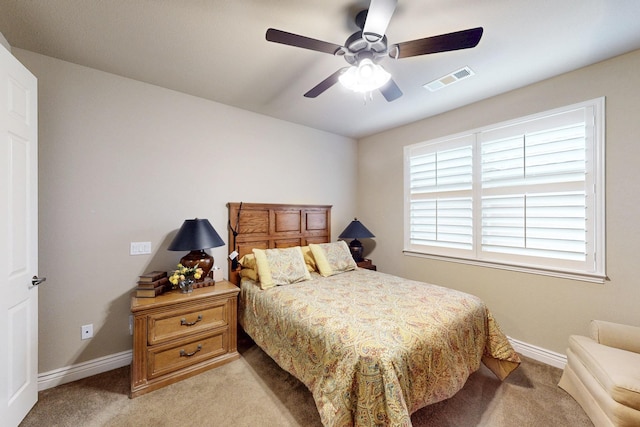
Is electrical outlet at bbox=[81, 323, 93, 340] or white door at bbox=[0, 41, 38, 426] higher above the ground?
white door at bbox=[0, 41, 38, 426]

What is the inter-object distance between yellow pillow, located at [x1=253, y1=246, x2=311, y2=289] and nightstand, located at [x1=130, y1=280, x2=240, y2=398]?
32 centimetres

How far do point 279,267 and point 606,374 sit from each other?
2485mm

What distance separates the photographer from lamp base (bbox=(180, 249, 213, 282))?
2395 millimetres

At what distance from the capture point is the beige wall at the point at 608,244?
2.00 meters

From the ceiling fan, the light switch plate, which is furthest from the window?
the light switch plate

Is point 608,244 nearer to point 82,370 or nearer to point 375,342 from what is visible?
point 375,342

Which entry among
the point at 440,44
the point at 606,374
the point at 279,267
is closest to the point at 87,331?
the point at 279,267

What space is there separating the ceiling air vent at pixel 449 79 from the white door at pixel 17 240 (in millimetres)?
3173

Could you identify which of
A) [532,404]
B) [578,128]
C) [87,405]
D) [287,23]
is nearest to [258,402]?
[87,405]

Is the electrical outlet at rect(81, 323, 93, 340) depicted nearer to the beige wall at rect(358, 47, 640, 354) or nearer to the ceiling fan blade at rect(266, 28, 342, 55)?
the ceiling fan blade at rect(266, 28, 342, 55)

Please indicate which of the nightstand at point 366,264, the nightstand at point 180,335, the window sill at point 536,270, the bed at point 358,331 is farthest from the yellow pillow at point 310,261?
the window sill at point 536,270

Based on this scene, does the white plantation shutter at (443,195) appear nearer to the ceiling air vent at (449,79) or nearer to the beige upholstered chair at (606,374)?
the ceiling air vent at (449,79)

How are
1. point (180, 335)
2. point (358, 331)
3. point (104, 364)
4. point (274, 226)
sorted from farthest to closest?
1. point (274, 226)
2. point (104, 364)
3. point (180, 335)
4. point (358, 331)

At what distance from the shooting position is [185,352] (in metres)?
2.12
